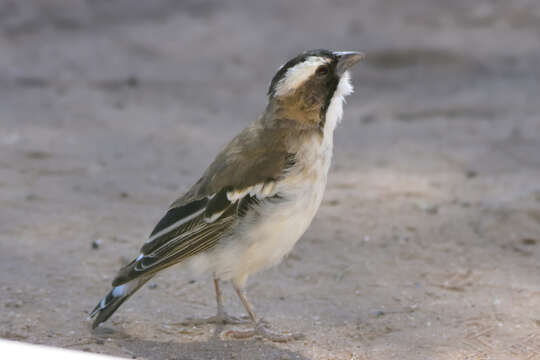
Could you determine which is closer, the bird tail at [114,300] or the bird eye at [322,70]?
the bird tail at [114,300]

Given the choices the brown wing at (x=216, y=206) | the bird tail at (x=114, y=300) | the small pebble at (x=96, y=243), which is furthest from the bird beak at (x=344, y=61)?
the small pebble at (x=96, y=243)

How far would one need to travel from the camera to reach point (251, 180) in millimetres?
4547

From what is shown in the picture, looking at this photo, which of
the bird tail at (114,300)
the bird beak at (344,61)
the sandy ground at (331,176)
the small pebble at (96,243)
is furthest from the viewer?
the small pebble at (96,243)

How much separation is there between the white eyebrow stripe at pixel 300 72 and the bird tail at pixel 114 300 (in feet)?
4.80

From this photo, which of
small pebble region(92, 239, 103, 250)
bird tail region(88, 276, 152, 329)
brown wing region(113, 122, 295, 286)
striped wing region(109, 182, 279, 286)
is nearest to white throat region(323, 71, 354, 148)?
brown wing region(113, 122, 295, 286)

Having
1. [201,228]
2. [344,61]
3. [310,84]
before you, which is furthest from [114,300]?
[344,61]

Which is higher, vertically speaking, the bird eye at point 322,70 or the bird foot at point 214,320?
the bird eye at point 322,70

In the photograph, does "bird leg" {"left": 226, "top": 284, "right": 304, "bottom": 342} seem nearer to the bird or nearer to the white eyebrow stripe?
the bird

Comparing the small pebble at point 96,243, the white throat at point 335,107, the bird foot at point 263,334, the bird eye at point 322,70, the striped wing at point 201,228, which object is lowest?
the bird foot at point 263,334

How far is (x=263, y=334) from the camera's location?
179 inches

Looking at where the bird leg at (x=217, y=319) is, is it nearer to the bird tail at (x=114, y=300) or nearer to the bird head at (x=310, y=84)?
the bird tail at (x=114, y=300)

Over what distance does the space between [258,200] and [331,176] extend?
9.83 ft

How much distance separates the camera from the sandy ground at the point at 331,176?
473 centimetres

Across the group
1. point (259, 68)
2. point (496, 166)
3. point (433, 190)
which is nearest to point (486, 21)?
point (259, 68)
